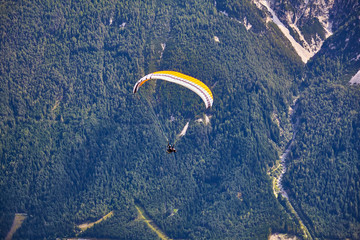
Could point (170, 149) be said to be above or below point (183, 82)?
below

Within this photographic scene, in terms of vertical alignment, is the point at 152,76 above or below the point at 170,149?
above
